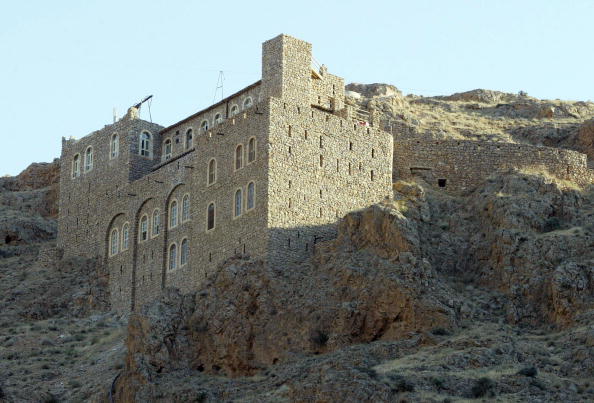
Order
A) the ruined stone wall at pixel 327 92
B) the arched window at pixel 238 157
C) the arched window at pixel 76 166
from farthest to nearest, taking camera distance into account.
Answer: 1. the arched window at pixel 76 166
2. the ruined stone wall at pixel 327 92
3. the arched window at pixel 238 157

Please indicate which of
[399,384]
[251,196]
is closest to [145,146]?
[251,196]

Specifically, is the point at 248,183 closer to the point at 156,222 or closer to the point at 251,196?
the point at 251,196

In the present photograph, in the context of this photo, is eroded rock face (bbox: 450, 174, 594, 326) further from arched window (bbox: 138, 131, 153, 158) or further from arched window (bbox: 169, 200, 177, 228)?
arched window (bbox: 138, 131, 153, 158)

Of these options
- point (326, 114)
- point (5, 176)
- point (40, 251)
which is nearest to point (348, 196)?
point (326, 114)

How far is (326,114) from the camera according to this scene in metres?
82.2

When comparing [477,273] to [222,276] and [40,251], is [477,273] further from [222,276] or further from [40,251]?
[40,251]

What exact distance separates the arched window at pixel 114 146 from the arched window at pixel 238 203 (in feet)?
59.8

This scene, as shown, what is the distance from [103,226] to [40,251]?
5896 mm

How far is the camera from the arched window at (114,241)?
92812 mm

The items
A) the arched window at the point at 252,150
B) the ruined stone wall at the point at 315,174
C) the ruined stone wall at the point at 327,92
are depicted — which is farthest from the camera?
the ruined stone wall at the point at 327,92

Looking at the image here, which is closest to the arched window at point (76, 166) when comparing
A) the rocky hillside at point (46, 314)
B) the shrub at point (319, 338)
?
the rocky hillside at point (46, 314)

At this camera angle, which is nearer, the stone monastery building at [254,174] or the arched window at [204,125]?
the stone monastery building at [254,174]

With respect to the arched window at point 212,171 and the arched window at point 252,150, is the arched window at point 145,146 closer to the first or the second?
the arched window at point 212,171

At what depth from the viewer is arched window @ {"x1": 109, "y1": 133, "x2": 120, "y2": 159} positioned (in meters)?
96.8
